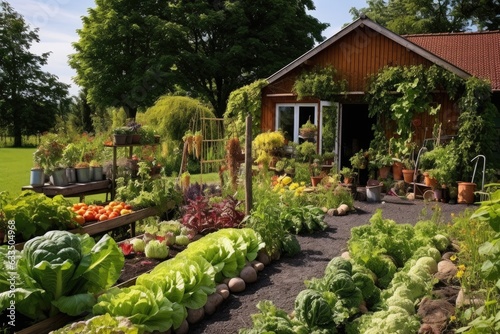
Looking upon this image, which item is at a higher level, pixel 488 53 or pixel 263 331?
pixel 488 53

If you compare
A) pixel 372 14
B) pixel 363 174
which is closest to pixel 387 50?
pixel 363 174

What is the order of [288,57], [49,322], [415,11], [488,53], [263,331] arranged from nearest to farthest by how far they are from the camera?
1. [263,331]
2. [49,322]
3. [488,53]
4. [288,57]
5. [415,11]

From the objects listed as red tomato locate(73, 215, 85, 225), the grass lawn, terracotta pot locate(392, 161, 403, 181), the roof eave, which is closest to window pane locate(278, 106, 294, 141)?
the roof eave

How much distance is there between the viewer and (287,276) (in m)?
5.87

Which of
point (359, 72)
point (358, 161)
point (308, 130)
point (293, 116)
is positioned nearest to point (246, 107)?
point (293, 116)

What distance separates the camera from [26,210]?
19.3 ft

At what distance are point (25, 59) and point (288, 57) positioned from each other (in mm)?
26211

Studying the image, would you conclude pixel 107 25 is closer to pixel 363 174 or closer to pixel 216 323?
pixel 363 174

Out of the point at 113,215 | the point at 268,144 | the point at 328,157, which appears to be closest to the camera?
the point at 113,215

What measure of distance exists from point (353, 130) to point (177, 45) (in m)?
13.1

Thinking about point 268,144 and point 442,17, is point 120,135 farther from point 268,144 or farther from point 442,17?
point 442,17

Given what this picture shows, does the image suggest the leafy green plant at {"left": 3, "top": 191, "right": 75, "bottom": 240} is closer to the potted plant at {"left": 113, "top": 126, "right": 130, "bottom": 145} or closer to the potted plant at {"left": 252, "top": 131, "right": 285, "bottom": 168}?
the potted plant at {"left": 113, "top": 126, "right": 130, "bottom": 145}

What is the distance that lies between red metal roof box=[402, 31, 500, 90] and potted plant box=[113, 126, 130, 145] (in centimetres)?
955

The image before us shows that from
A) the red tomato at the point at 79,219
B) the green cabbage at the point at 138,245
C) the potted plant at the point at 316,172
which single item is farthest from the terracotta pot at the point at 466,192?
the red tomato at the point at 79,219
